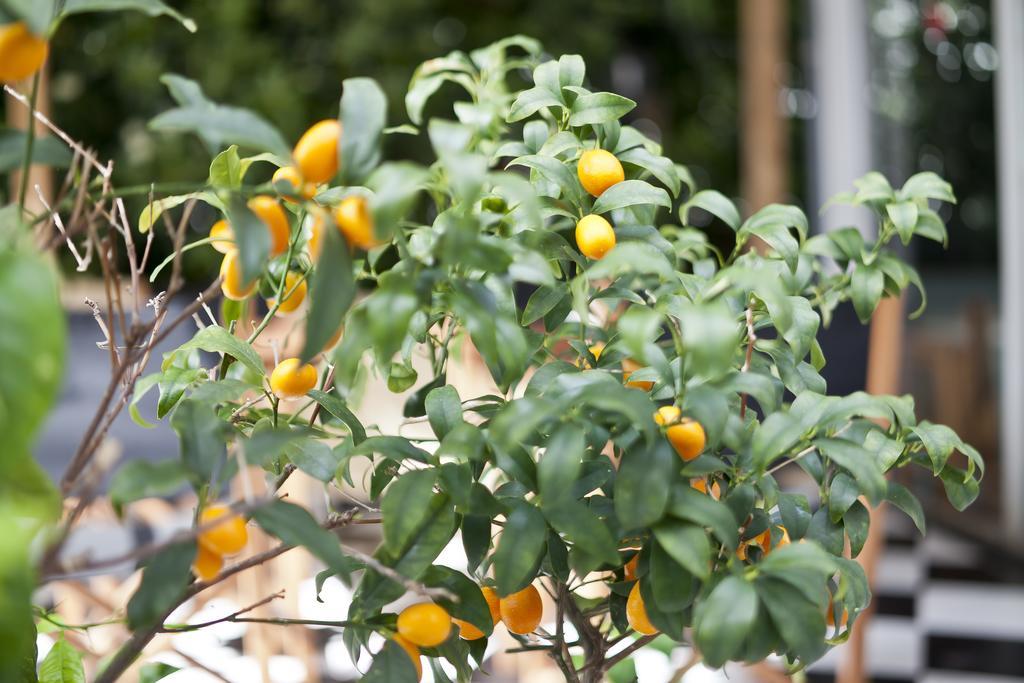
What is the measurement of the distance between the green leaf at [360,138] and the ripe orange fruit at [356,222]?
1cm

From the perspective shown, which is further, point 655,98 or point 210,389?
point 655,98

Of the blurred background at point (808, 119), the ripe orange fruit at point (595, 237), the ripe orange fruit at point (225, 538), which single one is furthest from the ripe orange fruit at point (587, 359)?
the blurred background at point (808, 119)

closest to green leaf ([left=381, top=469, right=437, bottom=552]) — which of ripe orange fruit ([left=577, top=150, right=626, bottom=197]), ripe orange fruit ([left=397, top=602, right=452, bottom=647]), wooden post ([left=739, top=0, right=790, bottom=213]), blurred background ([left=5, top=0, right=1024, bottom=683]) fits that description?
ripe orange fruit ([left=397, top=602, right=452, bottom=647])

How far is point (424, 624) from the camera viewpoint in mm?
555

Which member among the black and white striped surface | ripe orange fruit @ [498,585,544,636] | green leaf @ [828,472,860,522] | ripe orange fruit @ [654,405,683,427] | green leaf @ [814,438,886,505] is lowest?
the black and white striped surface

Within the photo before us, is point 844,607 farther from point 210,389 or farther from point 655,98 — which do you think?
point 655,98

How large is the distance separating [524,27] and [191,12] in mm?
1579

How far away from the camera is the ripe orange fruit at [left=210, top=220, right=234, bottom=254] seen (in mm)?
615

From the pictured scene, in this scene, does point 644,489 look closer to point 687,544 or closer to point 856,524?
point 687,544

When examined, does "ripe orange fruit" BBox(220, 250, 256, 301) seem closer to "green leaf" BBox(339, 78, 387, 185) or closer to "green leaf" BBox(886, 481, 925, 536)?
"green leaf" BBox(339, 78, 387, 185)

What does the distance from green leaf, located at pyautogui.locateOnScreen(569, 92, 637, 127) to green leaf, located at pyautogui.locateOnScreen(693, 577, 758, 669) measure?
329 mm

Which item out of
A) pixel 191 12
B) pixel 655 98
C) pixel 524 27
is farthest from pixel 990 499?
pixel 191 12

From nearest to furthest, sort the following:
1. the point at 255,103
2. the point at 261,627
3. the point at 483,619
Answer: the point at 483,619 < the point at 261,627 < the point at 255,103

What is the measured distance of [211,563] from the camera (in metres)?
0.50
